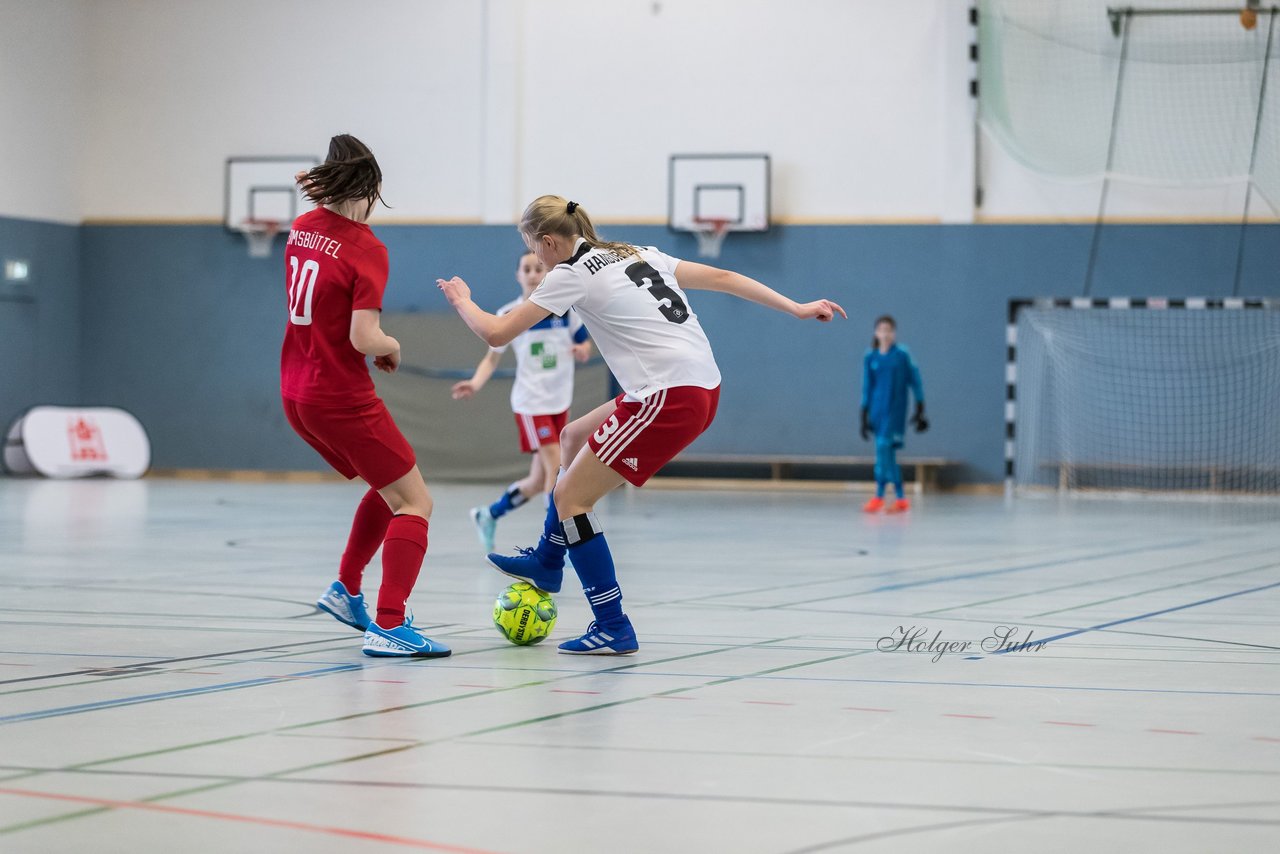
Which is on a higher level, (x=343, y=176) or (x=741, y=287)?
(x=343, y=176)

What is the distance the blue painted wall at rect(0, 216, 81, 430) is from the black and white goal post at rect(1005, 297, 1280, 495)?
45.9ft

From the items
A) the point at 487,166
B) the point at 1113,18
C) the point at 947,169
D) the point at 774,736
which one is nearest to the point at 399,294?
the point at 487,166

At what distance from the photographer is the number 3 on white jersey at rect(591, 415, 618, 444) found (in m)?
5.52

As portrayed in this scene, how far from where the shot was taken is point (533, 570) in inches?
234

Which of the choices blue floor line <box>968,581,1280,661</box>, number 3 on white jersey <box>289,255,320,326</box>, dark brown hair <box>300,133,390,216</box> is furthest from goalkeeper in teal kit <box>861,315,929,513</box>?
number 3 on white jersey <box>289,255,320,326</box>

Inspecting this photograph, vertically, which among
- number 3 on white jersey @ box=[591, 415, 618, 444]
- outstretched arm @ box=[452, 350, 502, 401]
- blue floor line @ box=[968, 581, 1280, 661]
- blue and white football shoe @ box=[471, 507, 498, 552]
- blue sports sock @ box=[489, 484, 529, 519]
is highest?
number 3 on white jersey @ box=[591, 415, 618, 444]

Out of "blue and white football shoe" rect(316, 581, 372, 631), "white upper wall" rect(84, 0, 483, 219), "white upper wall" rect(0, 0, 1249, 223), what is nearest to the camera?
"blue and white football shoe" rect(316, 581, 372, 631)

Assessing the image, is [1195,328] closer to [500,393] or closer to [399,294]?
[500,393]

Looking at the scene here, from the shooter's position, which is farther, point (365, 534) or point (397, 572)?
point (365, 534)

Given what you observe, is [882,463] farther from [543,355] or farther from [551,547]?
[551,547]

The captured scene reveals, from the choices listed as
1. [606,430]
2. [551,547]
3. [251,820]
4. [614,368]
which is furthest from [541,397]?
[251,820]

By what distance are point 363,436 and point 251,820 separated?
2481 millimetres

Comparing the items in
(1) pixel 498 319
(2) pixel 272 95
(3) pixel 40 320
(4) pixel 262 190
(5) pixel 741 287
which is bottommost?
(3) pixel 40 320

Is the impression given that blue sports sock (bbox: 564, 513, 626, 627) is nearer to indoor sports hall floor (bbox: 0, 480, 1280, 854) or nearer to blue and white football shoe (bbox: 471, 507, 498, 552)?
indoor sports hall floor (bbox: 0, 480, 1280, 854)
